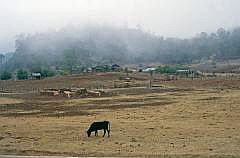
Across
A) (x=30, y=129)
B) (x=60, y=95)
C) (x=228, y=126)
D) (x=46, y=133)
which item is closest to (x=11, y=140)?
(x=46, y=133)

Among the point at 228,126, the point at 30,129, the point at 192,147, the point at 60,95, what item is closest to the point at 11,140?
the point at 30,129

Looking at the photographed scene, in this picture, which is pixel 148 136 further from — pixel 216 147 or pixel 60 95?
pixel 60 95

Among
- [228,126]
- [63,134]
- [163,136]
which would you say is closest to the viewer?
[163,136]

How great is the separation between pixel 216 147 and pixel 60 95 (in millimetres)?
51711

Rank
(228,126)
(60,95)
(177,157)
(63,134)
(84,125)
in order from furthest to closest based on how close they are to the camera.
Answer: (60,95) → (84,125) → (228,126) → (63,134) → (177,157)

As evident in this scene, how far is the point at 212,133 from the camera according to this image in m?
22.9

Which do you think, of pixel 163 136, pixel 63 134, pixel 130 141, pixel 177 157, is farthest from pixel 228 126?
pixel 177 157

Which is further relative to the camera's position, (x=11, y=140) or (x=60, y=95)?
(x=60, y=95)

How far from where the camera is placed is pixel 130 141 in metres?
20.8

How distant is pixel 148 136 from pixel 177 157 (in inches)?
309

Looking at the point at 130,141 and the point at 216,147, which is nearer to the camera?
the point at 216,147

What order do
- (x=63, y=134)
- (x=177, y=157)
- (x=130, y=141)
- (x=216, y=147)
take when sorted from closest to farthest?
(x=177, y=157), (x=216, y=147), (x=130, y=141), (x=63, y=134)

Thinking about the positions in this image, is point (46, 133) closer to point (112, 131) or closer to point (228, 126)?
point (112, 131)

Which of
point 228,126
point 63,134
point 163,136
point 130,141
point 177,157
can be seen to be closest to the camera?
point 177,157
